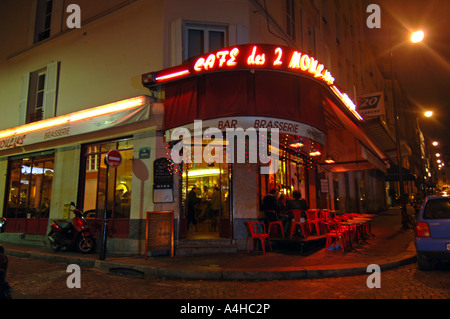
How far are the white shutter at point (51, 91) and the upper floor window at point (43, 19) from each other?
2.32 m

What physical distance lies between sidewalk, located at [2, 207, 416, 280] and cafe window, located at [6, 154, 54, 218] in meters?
3.83

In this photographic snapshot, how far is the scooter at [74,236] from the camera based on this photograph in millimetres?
9666

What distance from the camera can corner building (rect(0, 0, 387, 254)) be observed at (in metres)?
8.57

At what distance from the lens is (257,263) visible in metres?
7.36

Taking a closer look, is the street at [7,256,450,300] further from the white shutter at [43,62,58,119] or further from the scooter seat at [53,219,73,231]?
the white shutter at [43,62,58,119]

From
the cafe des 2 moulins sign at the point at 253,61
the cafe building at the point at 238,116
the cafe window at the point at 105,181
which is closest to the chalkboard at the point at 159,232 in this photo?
the cafe building at the point at 238,116

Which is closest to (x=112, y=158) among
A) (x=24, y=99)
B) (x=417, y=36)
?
(x=24, y=99)

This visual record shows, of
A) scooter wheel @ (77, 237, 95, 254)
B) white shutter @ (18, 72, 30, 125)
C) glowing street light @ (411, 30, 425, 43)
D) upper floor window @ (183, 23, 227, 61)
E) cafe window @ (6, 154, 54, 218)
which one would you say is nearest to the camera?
scooter wheel @ (77, 237, 95, 254)

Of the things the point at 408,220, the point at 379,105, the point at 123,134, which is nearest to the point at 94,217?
the point at 123,134

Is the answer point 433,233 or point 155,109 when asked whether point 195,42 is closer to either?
point 155,109

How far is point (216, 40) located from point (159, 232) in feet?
21.2

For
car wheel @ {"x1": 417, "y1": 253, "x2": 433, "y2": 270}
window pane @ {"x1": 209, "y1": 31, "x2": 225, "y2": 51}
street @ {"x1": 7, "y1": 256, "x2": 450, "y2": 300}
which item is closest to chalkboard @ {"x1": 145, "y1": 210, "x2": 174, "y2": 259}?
street @ {"x1": 7, "y1": 256, "x2": 450, "y2": 300}

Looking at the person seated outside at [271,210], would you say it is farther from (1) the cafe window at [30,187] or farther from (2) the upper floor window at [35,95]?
(2) the upper floor window at [35,95]

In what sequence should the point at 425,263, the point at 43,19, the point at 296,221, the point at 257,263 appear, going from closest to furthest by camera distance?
the point at 425,263 < the point at 257,263 < the point at 296,221 < the point at 43,19
